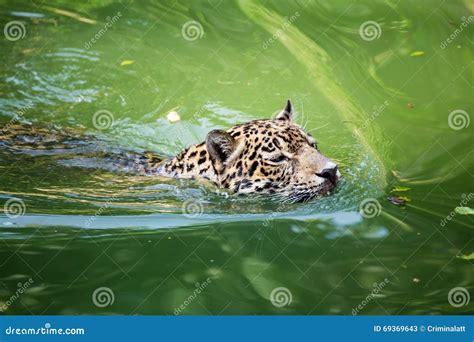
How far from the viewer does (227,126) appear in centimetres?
1254

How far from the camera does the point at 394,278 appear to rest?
830 centimetres

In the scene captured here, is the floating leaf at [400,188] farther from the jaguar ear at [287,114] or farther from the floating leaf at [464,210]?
the jaguar ear at [287,114]

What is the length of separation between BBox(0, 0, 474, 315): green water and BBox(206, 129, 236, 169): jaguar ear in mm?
452

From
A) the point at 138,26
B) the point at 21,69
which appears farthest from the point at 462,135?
the point at 21,69

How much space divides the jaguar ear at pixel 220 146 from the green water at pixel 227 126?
1.48ft

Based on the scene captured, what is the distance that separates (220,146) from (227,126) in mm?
3471

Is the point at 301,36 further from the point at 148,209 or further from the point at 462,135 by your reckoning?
the point at 148,209

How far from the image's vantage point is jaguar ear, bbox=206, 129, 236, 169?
898 cm

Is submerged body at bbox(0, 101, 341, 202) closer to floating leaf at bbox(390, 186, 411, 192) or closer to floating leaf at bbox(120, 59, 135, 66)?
floating leaf at bbox(390, 186, 411, 192)

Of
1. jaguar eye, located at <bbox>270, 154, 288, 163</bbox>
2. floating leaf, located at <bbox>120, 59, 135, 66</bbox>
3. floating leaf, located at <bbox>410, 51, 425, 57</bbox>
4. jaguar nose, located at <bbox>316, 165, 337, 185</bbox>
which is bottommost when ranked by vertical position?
jaguar nose, located at <bbox>316, 165, 337, 185</bbox>

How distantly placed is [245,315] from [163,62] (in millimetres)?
7290

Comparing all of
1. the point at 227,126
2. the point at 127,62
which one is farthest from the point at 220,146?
the point at 127,62

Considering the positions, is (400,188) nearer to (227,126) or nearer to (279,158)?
(279,158)

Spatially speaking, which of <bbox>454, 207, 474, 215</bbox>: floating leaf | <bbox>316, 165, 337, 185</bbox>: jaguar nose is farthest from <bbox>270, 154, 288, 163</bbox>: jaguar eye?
<bbox>454, 207, 474, 215</bbox>: floating leaf
